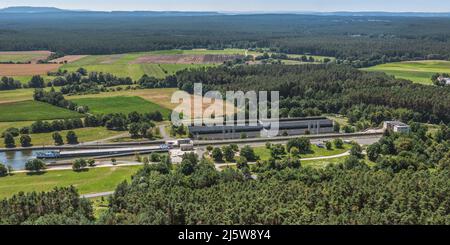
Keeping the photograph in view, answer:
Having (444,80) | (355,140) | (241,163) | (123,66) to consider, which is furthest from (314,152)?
(123,66)

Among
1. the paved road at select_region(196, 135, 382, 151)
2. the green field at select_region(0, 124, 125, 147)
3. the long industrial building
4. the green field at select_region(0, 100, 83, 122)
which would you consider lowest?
the paved road at select_region(196, 135, 382, 151)

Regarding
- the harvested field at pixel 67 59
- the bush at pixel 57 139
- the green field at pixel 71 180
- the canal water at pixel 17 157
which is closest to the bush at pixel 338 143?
the green field at pixel 71 180

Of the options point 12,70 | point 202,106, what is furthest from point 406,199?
point 12,70

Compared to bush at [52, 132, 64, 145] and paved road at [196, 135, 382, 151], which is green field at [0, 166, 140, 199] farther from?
paved road at [196, 135, 382, 151]

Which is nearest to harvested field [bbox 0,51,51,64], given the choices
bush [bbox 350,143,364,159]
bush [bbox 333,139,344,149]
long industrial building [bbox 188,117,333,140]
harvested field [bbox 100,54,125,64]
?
harvested field [bbox 100,54,125,64]

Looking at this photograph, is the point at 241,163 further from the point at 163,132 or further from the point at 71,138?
the point at 71,138
